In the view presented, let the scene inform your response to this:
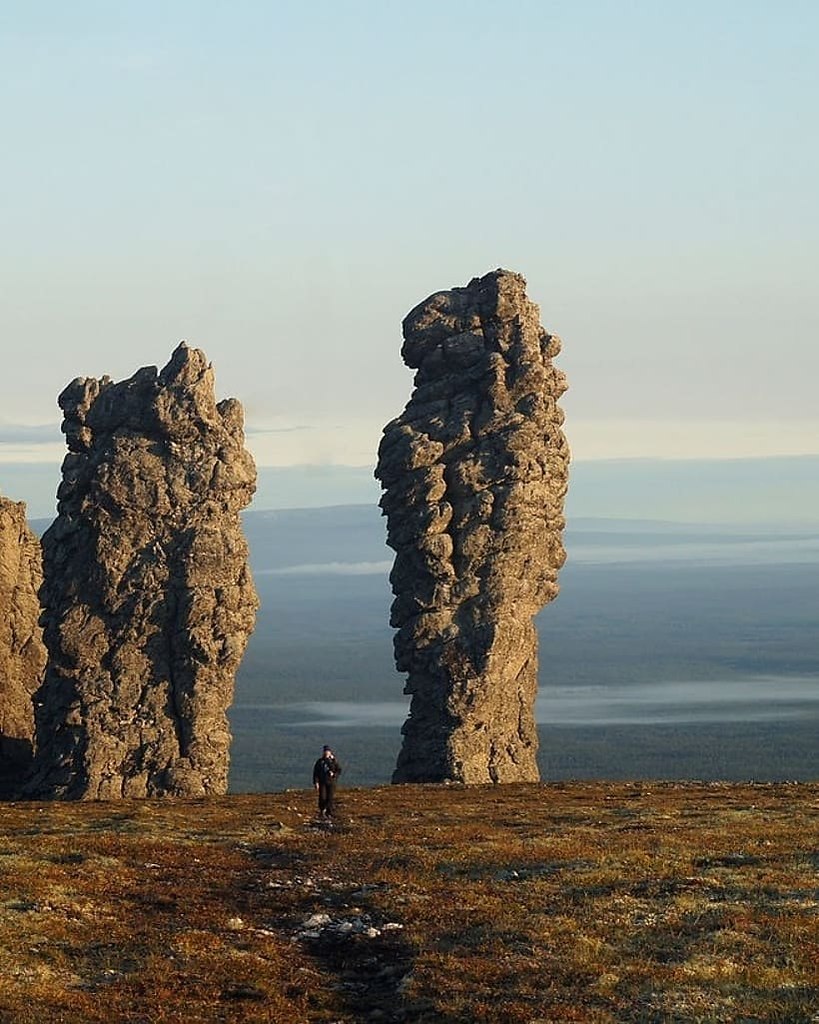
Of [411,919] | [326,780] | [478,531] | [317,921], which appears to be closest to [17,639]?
[478,531]

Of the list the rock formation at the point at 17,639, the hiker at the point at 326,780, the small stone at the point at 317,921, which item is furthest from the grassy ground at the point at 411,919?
the rock formation at the point at 17,639

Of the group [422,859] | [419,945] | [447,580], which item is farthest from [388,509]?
[419,945]

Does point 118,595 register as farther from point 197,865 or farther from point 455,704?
point 197,865

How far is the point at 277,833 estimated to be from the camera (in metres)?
60.2

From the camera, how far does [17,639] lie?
102m

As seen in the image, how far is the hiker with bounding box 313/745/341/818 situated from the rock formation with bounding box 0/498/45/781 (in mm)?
34102

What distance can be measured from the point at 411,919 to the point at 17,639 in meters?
62.8

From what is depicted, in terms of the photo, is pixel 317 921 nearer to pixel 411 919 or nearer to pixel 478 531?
pixel 411 919

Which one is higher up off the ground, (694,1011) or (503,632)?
(503,632)

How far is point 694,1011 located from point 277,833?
2751cm

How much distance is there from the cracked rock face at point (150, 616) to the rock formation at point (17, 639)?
7.07 meters

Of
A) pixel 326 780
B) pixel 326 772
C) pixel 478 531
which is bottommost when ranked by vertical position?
pixel 326 780

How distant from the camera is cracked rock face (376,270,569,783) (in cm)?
9181

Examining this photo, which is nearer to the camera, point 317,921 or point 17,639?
point 317,921
